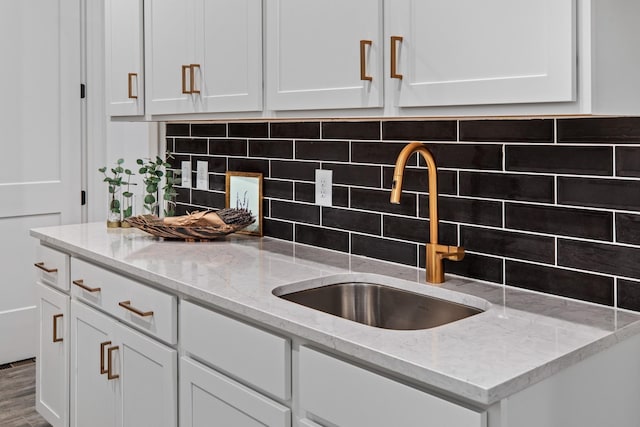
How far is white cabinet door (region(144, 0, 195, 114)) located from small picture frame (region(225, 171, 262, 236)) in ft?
1.30

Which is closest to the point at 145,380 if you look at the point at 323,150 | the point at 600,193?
the point at 323,150

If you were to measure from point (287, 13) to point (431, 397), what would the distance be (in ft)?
3.89

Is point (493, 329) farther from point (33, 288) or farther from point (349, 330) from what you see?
point (33, 288)

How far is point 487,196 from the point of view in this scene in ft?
5.78

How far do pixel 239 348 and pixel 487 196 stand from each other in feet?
2.53

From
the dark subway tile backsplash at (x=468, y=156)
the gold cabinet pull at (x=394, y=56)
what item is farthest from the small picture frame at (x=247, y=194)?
the gold cabinet pull at (x=394, y=56)

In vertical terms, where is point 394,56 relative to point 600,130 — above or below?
above

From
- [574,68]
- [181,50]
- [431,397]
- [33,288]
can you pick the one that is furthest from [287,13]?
[33,288]

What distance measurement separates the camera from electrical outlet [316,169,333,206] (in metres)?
2.25

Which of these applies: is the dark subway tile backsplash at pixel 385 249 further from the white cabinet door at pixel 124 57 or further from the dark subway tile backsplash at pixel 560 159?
the white cabinet door at pixel 124 57

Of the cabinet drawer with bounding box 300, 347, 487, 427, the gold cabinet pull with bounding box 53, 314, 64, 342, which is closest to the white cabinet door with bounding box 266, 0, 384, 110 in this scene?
the cabinet drawer with bounding box 300, 347, 487, 427

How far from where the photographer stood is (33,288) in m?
3.62

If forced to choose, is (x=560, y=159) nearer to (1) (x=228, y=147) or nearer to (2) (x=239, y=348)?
(2) (x=239, y=348)

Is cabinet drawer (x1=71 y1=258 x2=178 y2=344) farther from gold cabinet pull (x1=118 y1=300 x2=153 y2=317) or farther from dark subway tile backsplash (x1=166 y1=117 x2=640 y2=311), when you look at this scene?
dark subway tile backsplash (x1=166 y1=117 x2=640 y2=311)
